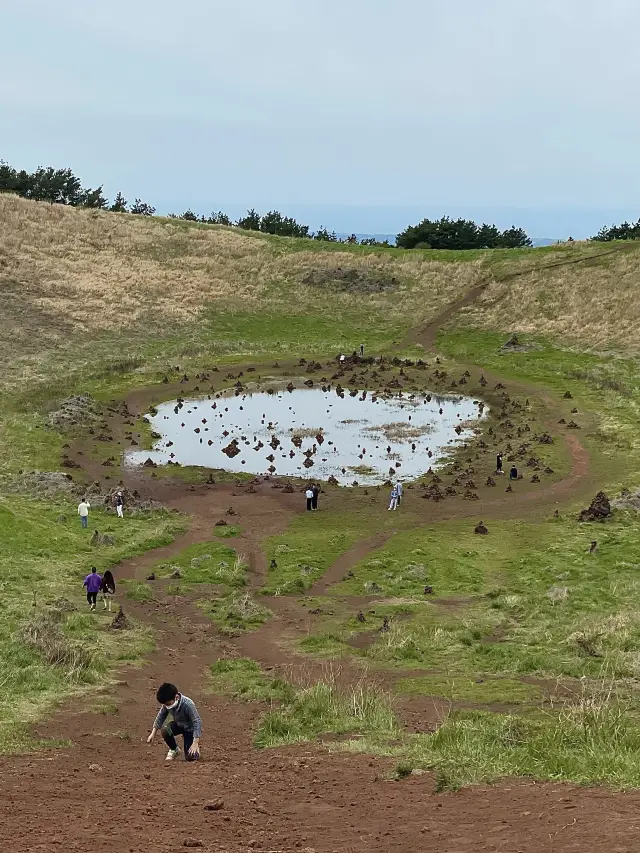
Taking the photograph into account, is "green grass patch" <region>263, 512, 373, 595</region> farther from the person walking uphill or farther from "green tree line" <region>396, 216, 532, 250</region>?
"green tree line" <region>396, 216, 532, 250</region>

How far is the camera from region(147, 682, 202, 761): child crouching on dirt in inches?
587

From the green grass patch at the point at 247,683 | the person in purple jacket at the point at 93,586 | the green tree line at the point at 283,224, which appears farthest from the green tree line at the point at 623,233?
the green grass patch at the point at 247,683

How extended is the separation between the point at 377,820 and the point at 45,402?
164 feet

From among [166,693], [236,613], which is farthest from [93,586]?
[166,693]

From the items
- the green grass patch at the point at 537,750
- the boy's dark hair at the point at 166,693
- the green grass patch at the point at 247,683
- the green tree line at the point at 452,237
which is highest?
the green tree line at the point at 452,237

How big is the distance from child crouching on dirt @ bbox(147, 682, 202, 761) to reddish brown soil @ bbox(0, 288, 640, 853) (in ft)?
1.07

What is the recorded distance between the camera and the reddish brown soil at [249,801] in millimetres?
11211

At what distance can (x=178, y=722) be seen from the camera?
15.4 meters

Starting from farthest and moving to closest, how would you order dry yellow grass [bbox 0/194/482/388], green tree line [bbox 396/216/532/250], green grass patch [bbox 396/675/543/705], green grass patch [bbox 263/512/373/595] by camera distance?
green tree line [bbox 396/216/532/250] < dry yellow grass [bbox 0/194/482/388] < green grass patch [bbox 263/512/373/595] < green grass patch [bbox 396/675/543/705]

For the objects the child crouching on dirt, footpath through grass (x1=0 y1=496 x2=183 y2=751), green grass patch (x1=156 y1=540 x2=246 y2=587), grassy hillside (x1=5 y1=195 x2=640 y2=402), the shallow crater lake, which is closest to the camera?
the child crouching on dirt

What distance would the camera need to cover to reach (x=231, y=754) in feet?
55.5

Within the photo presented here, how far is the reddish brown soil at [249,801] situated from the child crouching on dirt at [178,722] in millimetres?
327

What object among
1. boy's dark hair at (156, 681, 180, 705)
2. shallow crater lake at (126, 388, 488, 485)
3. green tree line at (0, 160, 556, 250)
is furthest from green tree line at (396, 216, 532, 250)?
boy's dark hair at (156, 681, 180, 705)

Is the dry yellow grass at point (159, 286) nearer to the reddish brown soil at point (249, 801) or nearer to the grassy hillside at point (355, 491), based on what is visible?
the grassy hillside at point (355, 491)
